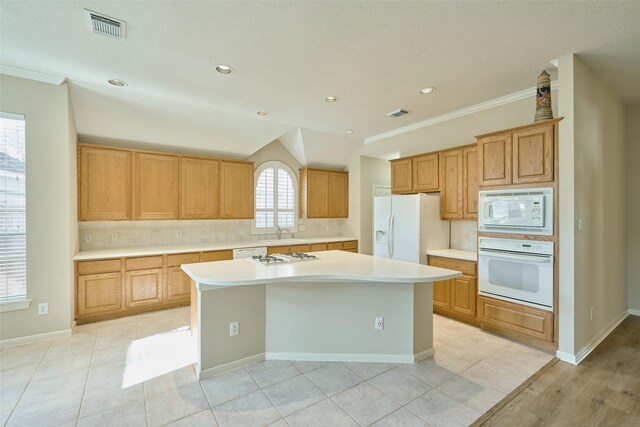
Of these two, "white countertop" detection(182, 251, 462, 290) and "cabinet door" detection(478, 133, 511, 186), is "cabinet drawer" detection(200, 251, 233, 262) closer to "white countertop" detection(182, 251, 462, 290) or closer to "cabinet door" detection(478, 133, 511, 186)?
"white countertop" detection(182, 251, 462, 290)

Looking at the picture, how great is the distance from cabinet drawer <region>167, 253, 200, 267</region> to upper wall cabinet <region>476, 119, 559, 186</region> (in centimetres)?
393

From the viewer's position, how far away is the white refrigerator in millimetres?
4211

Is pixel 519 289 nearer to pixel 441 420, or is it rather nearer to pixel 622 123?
pixel 441 420

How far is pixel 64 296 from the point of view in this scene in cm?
331

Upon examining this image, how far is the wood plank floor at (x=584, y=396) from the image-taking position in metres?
2.04

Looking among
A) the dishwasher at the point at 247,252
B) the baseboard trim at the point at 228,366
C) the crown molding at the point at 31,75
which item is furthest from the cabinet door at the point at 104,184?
the baseboard trim at the point at 228,366

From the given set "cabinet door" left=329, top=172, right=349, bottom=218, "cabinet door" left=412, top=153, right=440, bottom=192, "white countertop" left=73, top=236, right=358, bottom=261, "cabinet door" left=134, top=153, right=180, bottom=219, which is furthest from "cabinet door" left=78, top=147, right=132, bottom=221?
"cabinet door" left=412, top=153, right=440, bottom=192

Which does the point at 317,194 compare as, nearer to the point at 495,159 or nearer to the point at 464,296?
the point at 464,296

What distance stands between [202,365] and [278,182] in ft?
12.7

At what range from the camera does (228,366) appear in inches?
103

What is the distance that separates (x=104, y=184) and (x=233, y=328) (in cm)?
296

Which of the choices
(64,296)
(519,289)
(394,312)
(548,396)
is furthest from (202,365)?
(519,289)

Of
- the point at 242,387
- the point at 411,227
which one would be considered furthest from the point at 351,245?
the point at 242,387

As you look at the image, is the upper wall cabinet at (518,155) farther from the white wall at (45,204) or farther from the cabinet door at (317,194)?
the white wall at (45,204)
